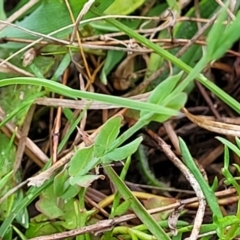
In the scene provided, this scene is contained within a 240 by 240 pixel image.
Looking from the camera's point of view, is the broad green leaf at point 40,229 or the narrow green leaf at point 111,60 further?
the narrow green leaf at point 111,60

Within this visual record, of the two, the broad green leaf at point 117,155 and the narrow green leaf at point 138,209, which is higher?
the broad green leaf at point 117,155

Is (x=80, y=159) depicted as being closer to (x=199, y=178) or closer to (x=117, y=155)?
(x=117, y=155)

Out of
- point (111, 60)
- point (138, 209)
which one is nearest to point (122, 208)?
point (138, 209)

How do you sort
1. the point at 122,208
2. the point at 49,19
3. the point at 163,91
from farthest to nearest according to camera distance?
the point at 49,19
the point at 122,208
the point at 163,91

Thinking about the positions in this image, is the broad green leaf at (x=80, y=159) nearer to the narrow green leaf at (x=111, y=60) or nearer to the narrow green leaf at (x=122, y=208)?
the narrow green leaf at (x=122, y=208)

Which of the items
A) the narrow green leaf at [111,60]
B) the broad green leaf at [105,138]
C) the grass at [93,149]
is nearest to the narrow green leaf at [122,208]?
the grass at [93,149]

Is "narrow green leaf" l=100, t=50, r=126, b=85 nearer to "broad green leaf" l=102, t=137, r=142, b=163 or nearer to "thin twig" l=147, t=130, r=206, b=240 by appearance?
"thin twig" l=147, t=130, r=206, b=240

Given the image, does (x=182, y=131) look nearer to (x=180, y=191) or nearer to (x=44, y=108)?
(x=180, y=191)

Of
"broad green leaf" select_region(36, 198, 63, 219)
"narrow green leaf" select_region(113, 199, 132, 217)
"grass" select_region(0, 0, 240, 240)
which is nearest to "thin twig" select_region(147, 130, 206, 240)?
"grass" select_region(0, 0, 240, 240)

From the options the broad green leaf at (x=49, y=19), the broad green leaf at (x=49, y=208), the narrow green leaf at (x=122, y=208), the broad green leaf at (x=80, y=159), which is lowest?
the narrow green leaf at (x=122, y=208)
